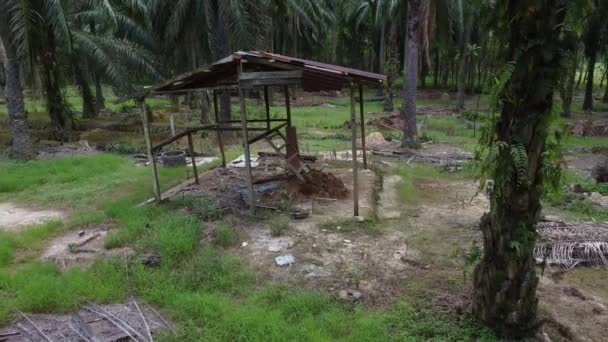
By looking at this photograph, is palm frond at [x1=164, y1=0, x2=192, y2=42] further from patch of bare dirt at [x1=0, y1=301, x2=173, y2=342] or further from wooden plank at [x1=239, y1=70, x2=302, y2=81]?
patch of bare dirt at [x1=0, y1=301, x2=173, y2=342]

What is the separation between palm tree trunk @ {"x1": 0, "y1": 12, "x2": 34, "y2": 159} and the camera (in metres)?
11.6

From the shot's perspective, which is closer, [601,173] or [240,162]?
[601,173]

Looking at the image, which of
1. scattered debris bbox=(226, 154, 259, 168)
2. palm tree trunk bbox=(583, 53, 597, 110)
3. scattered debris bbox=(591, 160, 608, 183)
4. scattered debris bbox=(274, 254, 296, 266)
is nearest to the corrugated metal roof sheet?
scattered debris bbox=(274, 254, 296, 266)

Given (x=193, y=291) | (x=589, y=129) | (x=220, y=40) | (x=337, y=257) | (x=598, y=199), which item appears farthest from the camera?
(x=589, y=129)

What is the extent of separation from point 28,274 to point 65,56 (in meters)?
14.6

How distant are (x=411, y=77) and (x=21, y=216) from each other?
10856 millimetres

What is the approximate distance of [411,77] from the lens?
13672 millimetres

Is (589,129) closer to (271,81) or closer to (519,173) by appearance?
(271,81)

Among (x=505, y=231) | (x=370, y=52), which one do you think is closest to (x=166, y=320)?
(x=505, y=231)

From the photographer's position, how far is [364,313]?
4.65 metres

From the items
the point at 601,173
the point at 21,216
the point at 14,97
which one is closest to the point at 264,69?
the point at 21,216

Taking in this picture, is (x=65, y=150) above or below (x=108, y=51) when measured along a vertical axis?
below

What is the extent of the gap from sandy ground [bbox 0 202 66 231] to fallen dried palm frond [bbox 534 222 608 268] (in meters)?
7.77

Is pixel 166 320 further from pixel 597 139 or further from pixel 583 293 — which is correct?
pixel 597 139
